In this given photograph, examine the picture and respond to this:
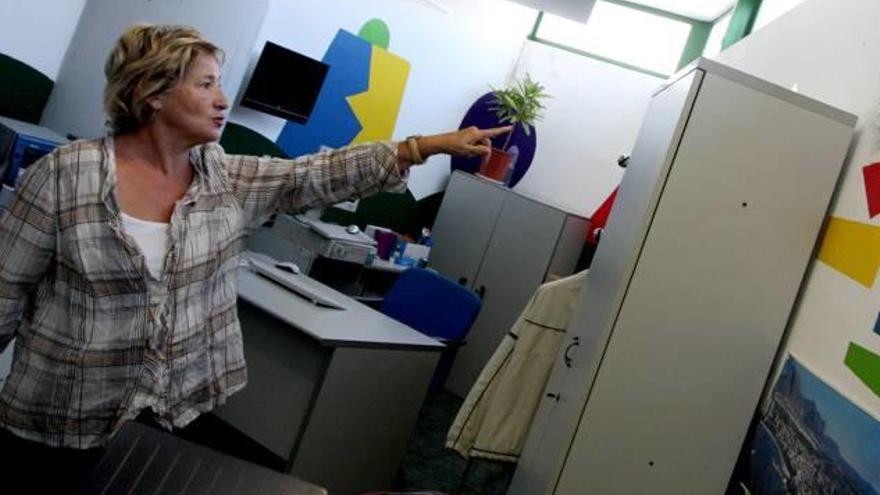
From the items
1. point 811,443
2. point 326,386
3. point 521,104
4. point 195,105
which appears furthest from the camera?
point 521,104

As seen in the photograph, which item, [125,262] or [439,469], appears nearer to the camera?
[125,262]

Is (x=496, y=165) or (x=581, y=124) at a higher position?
(x=581, y=124)

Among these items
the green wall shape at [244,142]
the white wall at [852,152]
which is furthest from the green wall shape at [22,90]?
the white wall at [852,152]

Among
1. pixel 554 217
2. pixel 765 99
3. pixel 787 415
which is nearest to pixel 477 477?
pixel 554 217

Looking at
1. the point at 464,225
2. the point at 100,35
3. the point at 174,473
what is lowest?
the point at 174,473

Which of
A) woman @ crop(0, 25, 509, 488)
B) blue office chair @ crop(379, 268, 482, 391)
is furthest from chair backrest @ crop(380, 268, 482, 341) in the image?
woman @ crop(0, 25, 509, 488)

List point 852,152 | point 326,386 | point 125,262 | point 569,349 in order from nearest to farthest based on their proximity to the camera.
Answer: point 125,262 → point 852,152 → point 326,386 → point 569,349

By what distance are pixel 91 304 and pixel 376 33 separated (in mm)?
3455

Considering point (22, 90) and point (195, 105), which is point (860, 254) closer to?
point (195, 105)

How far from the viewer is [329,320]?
8.10 ft

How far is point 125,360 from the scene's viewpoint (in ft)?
4.46

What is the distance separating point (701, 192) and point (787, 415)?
0.63m

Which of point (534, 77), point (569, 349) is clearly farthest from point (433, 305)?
point (534, 77)

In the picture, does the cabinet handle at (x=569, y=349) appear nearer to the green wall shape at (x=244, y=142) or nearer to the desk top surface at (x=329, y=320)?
the desk top surface at (x=329, y=320)
